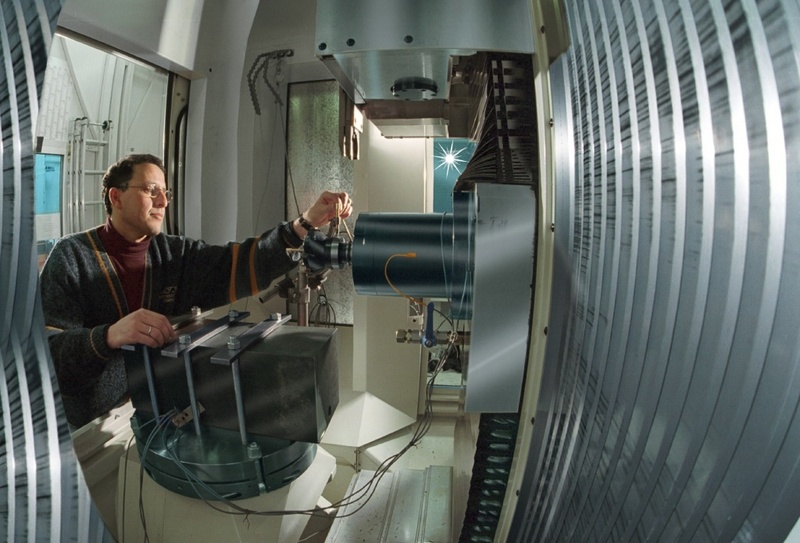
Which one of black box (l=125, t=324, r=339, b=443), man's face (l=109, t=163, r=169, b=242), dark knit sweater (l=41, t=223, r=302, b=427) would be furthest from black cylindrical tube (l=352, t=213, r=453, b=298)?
man's face (l=109, t=163, r=169, b=242)

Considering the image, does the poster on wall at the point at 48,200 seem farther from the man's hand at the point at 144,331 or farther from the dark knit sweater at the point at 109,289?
the man's hand at the point at 144,331

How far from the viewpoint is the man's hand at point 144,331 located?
1015 mm

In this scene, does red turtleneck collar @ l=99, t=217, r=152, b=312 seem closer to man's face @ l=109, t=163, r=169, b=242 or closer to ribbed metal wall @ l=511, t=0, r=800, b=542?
man's face @ l=109, t=163, r=169, b=242

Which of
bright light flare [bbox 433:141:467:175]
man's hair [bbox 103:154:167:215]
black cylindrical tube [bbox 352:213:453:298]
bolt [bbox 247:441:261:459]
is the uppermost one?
bright light flare [bbox 433:141:467:175]

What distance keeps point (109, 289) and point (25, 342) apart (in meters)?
0.98

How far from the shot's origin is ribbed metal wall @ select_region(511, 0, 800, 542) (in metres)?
0.34

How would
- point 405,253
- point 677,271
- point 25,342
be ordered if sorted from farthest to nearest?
point 405,253 < point 25,342 < point 677,271

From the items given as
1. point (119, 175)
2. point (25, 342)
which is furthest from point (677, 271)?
point (119, 175)

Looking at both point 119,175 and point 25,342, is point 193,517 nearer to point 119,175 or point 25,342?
point 25,342

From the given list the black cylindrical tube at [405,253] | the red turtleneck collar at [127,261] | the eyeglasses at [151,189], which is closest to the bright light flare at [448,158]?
the eyeglasses at [151,189]

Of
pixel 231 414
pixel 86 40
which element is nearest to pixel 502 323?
pixel 231 414

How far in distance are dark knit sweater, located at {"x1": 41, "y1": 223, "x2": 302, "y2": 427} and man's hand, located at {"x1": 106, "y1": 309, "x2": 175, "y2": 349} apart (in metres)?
0.11

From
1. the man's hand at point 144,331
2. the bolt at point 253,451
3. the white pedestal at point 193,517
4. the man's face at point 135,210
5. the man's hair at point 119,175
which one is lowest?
the white pedestal at point 193,517

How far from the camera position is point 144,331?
102cm
